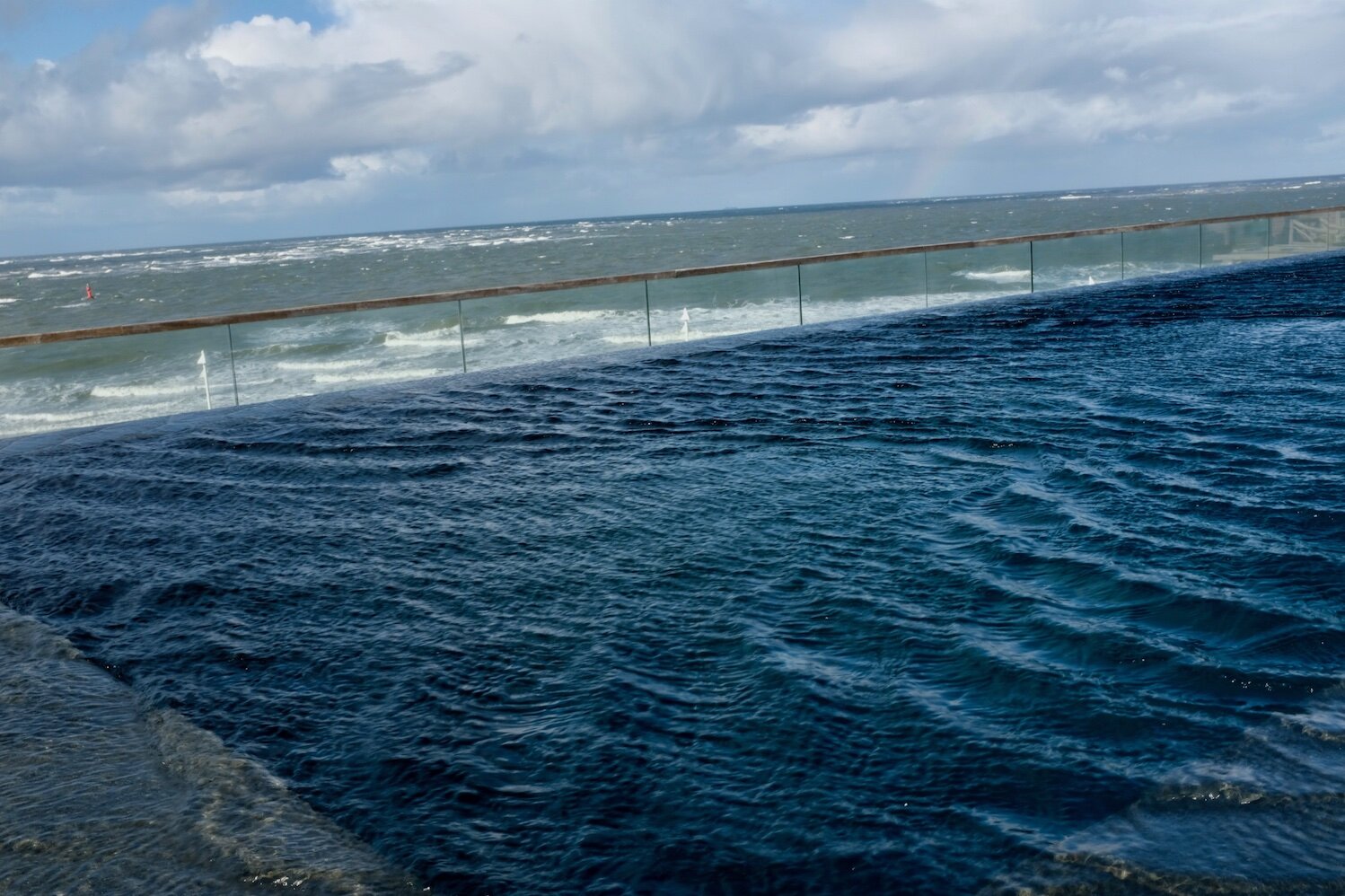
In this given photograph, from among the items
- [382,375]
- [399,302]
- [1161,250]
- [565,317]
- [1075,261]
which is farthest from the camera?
[1161,250]

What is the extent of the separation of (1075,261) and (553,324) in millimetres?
8300

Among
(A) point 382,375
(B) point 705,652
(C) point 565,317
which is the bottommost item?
(B) point 705,652

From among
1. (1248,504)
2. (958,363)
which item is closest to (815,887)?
(1248,504)

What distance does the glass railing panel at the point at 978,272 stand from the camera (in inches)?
603

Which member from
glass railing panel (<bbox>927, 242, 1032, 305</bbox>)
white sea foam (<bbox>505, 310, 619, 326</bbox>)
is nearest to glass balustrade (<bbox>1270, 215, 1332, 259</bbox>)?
glass railing panel (<bbox>927, 242, 1032, 305</bbox>)

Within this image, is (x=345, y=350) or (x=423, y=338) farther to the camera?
(x=423, y=338)

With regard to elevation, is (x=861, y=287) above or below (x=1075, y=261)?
below

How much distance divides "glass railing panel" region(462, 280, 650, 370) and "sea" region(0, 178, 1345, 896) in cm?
349

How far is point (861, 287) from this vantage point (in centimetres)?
1489

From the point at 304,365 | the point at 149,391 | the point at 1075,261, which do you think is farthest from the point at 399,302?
the point at 1075,261

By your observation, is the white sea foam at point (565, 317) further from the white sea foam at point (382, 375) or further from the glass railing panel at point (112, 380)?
the glass railing panel at point (112, 380)

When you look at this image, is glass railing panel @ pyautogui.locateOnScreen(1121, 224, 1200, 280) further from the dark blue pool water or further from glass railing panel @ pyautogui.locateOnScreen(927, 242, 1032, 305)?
the dark blue pool water

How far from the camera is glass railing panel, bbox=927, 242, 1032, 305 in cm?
1533

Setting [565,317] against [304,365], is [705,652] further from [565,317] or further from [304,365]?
[565,317]
